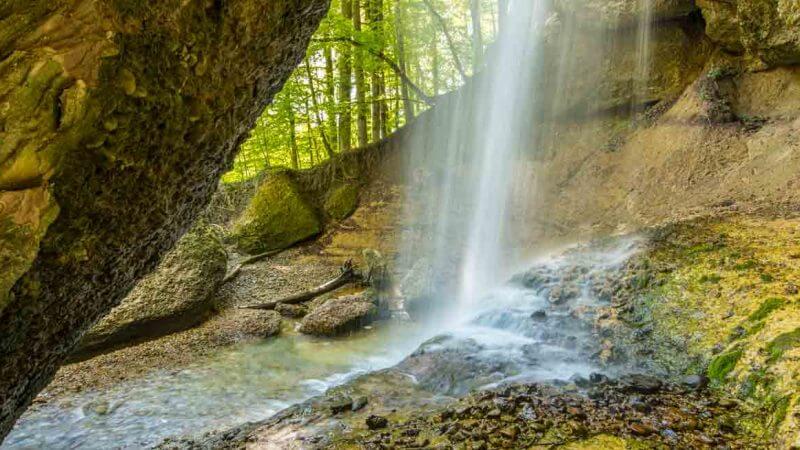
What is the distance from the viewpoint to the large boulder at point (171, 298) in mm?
7203

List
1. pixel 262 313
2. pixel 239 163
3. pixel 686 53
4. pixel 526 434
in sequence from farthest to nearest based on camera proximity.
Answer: pixel 239 163 < pixel 686 53 < pixel 262 313 < pixel 526 434

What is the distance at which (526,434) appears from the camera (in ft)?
11.7

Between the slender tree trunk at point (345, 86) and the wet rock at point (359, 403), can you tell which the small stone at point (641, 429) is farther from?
the slender tree trunk at point (345, 86)

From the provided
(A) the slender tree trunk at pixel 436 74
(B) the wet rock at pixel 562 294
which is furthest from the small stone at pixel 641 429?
(A) the slender tree trunk at pixel 436 74

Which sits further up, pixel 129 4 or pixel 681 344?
pixel 129 4

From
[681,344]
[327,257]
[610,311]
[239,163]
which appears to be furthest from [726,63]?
[239,163]

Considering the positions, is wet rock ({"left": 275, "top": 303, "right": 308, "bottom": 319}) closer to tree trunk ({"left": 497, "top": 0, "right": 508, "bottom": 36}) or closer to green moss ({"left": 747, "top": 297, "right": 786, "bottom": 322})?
green moss ({"left": 747, "top": 297, "right": 786, "bottom": 322})

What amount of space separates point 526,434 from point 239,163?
19548 millimetres

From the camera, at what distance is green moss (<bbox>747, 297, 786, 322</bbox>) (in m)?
4.53

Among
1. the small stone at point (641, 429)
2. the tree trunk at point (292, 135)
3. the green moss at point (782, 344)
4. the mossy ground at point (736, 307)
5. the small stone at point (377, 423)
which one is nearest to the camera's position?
the small stone at point (641, 429)

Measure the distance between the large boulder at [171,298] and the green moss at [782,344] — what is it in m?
7.93

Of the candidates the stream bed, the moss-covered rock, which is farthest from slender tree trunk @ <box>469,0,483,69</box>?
the moss-covered rock

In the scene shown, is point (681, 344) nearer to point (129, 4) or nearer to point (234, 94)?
point (234, 94)

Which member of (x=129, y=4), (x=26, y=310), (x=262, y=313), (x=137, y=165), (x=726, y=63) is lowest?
(x=262, y=313)
